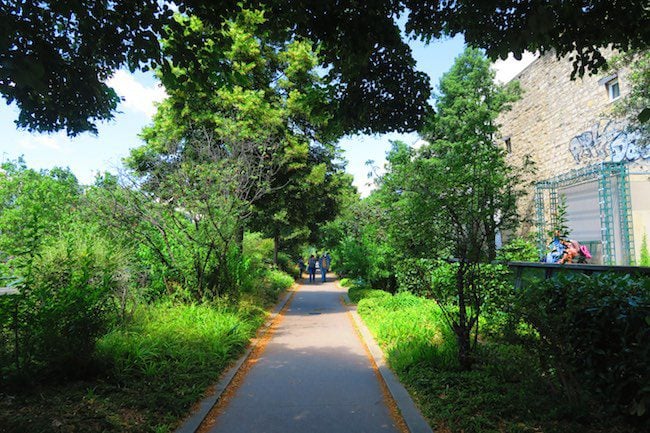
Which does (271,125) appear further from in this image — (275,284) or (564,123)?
(564,123)

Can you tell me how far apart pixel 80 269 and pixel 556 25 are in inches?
249

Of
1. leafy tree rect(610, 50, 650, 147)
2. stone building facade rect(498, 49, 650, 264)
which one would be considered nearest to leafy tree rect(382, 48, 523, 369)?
stone building facade rect(498, 49, 650, 264)

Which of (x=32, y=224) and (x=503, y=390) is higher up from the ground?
(x=32, y=224)

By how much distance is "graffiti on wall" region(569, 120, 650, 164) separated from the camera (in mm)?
13284

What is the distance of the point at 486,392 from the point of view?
452 centimetres

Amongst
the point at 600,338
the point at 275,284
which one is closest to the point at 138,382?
the point at 600,338

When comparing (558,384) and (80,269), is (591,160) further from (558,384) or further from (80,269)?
(80,269)

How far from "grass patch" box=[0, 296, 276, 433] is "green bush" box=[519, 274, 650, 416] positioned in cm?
371

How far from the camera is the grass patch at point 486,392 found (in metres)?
3.58

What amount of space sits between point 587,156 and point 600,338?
14.6 meters

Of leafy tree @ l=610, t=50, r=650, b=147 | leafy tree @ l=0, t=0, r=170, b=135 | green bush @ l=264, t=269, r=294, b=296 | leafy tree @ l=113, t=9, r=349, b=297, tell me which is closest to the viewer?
leafy tree @ l=0, t=0, r=170, b=135

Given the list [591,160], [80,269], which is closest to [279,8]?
[80,269]

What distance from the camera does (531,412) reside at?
385cm

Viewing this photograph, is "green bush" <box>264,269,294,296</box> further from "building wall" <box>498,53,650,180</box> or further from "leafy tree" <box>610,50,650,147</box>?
"leafy tree" <box>610,50,650,147</box>
